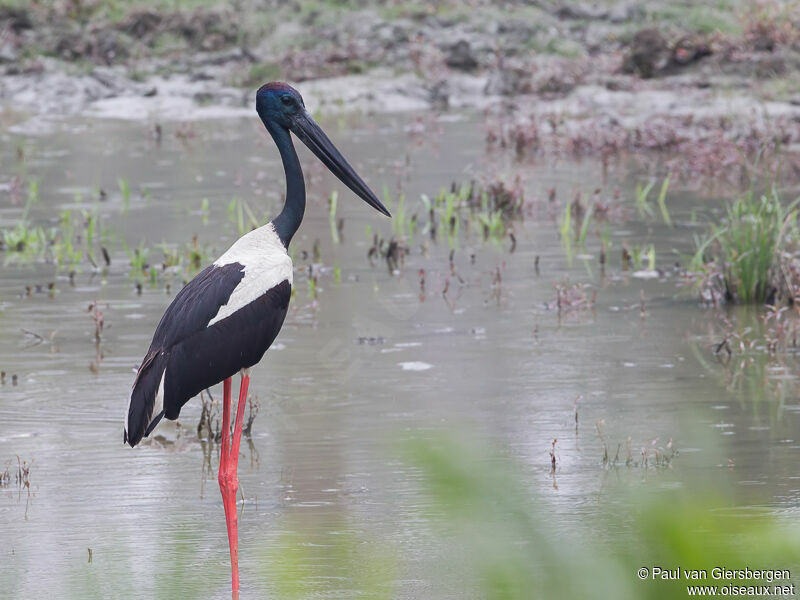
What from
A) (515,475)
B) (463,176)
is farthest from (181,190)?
(515,475)

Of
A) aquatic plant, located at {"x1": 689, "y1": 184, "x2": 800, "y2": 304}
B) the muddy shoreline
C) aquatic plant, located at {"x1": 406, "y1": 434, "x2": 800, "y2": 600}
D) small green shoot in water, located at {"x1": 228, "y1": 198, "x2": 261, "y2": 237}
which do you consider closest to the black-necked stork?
aquatic plant, located at {"x1": 406, "y1": 434, "x2": 800, "y2": 600}

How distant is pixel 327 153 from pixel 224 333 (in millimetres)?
1108

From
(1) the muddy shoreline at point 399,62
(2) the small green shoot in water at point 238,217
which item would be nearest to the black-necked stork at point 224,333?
(2) the small green shoot in water at point 238,217

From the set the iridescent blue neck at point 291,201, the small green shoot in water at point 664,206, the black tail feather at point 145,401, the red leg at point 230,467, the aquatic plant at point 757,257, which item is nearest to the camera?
the black tail feather at point 145,401

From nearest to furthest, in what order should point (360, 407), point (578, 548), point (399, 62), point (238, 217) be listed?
point (578, 548)
point (360, 407)
point (238, 217)
point (399, 62)

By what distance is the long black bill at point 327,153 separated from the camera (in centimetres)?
538

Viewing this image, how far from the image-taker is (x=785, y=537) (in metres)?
1.21

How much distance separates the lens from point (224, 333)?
462 centimetres

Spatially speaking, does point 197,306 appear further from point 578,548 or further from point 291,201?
point 578,548

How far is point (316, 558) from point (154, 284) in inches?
214

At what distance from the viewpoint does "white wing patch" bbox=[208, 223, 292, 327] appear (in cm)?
466

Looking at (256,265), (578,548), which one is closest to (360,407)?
(256,265)

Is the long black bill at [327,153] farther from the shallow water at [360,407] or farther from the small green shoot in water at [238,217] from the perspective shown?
the small green shoot in water at [238,217]

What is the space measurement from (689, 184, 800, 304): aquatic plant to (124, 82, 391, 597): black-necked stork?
3929 millimetres
